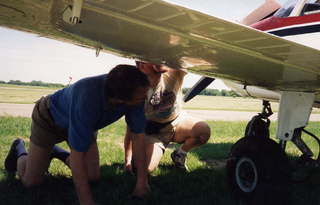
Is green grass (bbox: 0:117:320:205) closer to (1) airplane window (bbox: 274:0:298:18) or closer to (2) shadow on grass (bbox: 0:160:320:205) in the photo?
(2) shadow on grass (bbox: 0:160:320:205)

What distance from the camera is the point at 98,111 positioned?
7.82ft

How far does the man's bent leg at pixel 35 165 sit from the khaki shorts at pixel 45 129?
2.5 inches

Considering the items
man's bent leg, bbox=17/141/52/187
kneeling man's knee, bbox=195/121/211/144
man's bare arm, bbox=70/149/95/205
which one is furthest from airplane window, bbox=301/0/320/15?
man's bent leg, bbox=17/141/52/187

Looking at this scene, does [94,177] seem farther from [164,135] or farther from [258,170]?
[258,170]

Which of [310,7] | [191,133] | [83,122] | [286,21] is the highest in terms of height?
[310,7]

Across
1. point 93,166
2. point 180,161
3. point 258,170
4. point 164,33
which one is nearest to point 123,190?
point 93,166

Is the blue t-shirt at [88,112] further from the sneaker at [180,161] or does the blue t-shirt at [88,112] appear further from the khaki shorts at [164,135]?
the sneaker at [180,161]

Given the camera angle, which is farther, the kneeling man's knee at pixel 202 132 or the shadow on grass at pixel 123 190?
the kneeling man's knee at pixel 202 132

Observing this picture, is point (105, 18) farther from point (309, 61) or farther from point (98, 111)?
point (309, 61)

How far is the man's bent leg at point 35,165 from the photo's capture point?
9.87 ft

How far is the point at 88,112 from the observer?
89.8 inches

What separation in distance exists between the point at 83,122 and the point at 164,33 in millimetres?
936

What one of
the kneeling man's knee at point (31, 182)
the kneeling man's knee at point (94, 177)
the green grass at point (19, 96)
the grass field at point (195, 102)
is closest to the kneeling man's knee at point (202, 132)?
the kneeling man's knee at point (94, 177)

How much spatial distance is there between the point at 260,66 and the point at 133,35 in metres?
0.95
